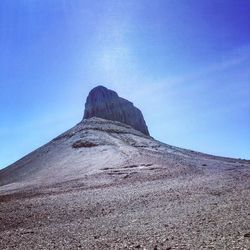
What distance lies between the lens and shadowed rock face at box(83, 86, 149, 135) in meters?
108

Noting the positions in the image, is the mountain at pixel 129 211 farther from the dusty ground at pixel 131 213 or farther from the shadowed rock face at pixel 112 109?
the shadowed rock face at pixel 112 109

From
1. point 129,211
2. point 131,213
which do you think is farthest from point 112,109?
point 131,213

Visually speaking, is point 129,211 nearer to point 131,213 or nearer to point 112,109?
point 131,213

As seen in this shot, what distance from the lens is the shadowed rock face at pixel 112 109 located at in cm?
10800

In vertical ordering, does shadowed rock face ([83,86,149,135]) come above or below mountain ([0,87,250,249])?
above

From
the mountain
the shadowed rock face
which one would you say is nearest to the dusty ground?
the mountain

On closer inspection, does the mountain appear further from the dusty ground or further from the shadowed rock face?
the shadowed rock face

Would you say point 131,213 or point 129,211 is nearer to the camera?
point 131,213

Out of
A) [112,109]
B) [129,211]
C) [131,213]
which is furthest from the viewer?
[112,109]

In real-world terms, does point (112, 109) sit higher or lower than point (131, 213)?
higher

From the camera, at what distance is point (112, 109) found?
109250 millimetres

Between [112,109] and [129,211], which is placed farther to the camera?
[112,109]

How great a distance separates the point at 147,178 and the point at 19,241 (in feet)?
70.3

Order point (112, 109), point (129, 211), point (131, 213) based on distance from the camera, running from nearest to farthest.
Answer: point (131, 213)
point (129, 211)
point (112, 109)
